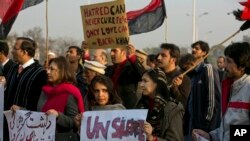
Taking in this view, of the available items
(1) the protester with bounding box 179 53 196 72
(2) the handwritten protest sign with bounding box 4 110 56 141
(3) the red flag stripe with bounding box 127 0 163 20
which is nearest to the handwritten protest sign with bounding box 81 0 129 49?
(1) the protester with bounding box 179 53 196 72

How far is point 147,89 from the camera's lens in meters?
5.74

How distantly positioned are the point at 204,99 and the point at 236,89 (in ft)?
8.29

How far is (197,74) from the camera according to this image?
Result: 26.0ft

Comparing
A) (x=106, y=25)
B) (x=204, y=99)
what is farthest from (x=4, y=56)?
(x=204, y=99)

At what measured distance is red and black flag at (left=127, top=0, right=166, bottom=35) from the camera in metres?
10.6

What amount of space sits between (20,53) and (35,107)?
721 millimetres

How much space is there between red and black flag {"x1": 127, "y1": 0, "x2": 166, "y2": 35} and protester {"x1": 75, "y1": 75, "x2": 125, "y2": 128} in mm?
4476

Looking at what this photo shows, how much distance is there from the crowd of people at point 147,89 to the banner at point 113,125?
9 cm

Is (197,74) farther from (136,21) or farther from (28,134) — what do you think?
(136,21)

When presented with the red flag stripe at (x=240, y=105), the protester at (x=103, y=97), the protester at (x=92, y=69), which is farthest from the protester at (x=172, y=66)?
the red flag stripe at (x=240, y=105)

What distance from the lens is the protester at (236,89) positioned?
516cm

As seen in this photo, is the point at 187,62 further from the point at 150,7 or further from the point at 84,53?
the point at 84,53

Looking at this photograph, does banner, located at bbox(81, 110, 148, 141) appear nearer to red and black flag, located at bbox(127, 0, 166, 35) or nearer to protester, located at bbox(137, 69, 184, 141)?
protester, located at bbox(137, 69, 184, 141)

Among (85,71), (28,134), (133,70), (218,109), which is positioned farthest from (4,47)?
(218,109)
